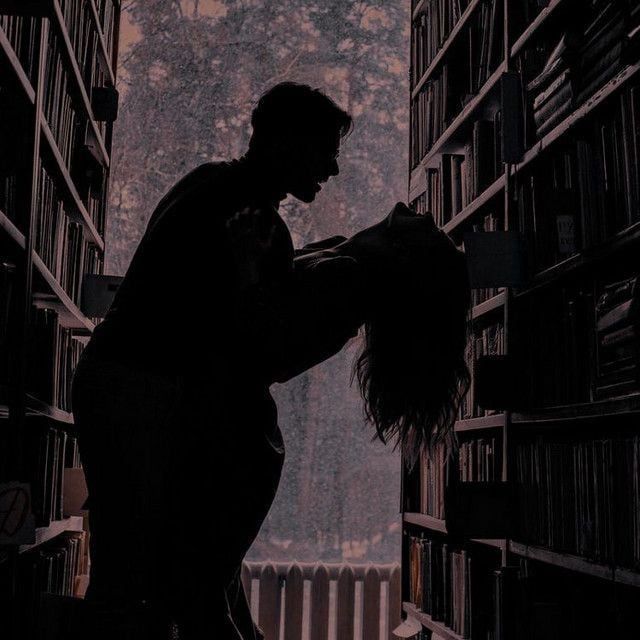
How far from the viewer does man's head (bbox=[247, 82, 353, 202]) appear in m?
1.38

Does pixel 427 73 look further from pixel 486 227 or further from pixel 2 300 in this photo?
pixel 2 300

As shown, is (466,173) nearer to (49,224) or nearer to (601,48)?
(601,48)

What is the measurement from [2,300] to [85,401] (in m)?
0.49

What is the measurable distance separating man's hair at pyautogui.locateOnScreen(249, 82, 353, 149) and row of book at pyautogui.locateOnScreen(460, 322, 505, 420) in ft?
2.75

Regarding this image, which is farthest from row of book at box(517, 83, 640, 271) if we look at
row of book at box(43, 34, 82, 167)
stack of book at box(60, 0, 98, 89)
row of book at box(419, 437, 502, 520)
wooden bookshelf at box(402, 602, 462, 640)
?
stack of book at box(60, 0, 98, 89)

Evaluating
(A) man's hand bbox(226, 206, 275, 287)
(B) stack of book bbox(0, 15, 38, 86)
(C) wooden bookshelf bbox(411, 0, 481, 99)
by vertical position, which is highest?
(C) wooden bookshelf bbox(411, 0, 481, 99)

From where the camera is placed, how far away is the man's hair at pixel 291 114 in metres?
1.38

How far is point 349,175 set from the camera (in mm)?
3418

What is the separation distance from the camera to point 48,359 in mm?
2090

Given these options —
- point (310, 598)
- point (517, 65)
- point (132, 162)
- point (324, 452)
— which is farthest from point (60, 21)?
point (310, 598)

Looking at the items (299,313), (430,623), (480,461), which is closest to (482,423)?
(480,461)

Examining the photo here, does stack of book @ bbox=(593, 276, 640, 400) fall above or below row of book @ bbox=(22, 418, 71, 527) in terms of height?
above

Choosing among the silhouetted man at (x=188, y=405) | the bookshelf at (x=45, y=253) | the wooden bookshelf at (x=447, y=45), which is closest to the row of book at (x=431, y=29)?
the wooden bookshelf at (x=447, y=45)

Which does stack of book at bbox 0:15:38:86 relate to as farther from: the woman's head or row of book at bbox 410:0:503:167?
row of book at bbox 410:0:503:167
